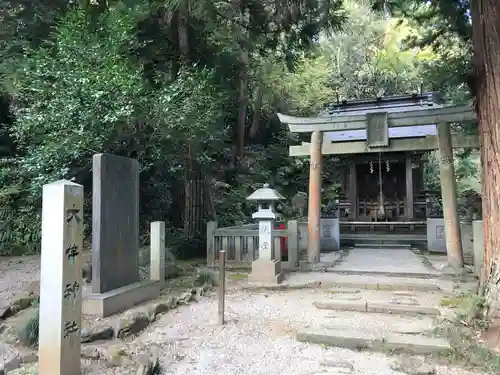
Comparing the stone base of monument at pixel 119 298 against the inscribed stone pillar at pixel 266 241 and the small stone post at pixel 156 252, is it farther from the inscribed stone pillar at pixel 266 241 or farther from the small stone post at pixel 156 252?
the inscribed stone pillar at pixel 266 241

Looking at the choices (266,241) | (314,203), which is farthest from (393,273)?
(266,241)

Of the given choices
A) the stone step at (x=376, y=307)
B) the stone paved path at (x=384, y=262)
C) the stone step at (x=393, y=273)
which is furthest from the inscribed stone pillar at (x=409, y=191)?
the stone step at (x=376, y=307)

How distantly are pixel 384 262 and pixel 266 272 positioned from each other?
11.4 feet

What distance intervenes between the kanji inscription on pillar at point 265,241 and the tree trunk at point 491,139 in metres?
3.75

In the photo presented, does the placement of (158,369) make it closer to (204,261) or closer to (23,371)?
(23,371)

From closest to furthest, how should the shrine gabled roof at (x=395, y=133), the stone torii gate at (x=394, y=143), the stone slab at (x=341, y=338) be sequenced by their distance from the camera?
1. the stone slab at (x=341, y=338)
2. the stone torii gate at (x=394, y=143)
3. the shrine gabled roof at (x=395, y=133)

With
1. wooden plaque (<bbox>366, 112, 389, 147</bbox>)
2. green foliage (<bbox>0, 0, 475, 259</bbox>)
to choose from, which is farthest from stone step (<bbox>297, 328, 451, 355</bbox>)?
wooden plaque (<bbox>366, 112, 389, 147</bbox>)

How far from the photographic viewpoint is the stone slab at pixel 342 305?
18.5 feet

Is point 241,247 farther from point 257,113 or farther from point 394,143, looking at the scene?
point 257,113

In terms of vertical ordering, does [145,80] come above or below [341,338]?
above

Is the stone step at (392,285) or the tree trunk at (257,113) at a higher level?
the tree trunk at (257,113)

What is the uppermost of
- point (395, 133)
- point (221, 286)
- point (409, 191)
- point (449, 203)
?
point (395, 133)

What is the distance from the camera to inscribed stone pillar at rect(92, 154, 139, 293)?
5.50 m

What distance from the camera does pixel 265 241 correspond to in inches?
300
